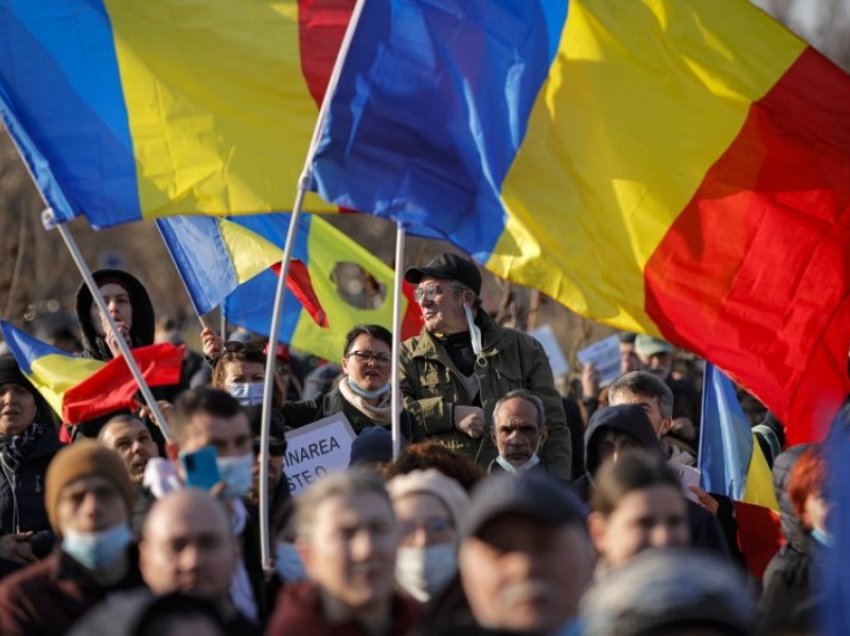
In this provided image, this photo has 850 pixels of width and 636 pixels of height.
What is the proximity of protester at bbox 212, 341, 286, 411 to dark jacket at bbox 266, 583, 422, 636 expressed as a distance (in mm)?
3868

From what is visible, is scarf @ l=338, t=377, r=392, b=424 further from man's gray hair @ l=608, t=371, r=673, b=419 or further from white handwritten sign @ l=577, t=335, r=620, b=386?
white handwritten sign @ l=577, t=335, r=620, b=386

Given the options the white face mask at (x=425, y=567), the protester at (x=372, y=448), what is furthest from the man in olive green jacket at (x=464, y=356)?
the white face mask at (x=425, y=567)

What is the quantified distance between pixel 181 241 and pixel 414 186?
2591 millimetres

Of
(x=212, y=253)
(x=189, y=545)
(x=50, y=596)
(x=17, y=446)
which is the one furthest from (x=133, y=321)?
(x=189, y=545)

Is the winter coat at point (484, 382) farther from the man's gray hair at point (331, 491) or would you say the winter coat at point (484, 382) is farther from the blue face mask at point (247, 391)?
the man's gray hair at point (331, 491)

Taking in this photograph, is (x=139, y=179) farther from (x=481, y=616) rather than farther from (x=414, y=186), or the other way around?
(x=481, y=616)

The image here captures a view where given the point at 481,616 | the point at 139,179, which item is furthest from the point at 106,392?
the point at 481,616

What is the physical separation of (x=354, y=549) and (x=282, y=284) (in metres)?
2.63

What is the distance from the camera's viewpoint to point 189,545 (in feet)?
19.5

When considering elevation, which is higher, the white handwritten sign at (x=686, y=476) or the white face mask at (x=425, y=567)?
the white handwritten sign at (x=686, y=476)

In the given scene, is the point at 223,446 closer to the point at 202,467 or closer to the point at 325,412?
the point at 202,467

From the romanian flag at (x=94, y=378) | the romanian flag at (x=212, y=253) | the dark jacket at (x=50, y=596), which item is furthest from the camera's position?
the romanian flag at (x=212, y=253)

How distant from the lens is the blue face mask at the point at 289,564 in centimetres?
718

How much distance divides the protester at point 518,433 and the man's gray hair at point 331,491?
10.1 ft
